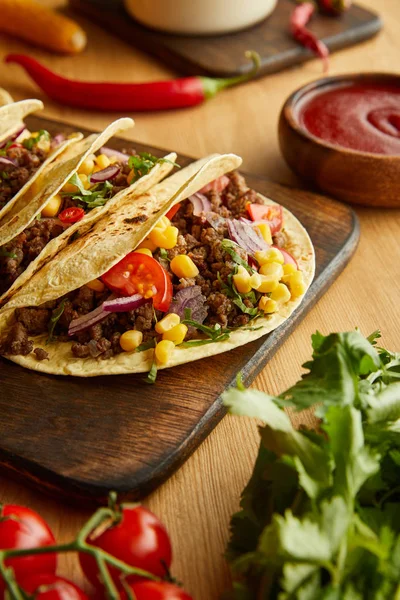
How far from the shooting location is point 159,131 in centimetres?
561

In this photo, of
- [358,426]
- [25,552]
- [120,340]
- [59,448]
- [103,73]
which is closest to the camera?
[25,552]

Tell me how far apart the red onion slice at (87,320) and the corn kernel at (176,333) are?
317 mm

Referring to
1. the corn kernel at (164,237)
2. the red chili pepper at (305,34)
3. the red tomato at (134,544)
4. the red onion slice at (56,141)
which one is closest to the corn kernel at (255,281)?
the corn kernel at (164,237)

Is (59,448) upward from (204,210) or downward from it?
downward

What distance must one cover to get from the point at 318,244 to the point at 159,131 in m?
2.01

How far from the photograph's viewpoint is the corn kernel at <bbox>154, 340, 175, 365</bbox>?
10.7 ft

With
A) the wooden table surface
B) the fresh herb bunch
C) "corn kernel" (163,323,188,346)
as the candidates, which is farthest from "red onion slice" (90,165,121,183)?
the fresh herb bunch

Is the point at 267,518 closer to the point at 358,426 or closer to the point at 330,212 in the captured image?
the point at 358,426

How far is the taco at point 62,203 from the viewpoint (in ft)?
11.8

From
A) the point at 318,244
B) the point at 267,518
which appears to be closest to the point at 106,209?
the point at 318,244

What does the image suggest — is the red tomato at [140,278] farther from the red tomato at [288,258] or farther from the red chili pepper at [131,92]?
the red chili pepper at [131,92]

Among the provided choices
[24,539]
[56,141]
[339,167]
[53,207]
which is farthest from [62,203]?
[24,539]

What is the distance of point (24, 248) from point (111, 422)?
1.17 m

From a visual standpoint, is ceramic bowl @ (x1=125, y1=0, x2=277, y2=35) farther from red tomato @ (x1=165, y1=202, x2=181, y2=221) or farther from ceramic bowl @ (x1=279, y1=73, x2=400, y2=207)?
red tomato @ (x1=165, y1=202, x2=181, y2=221)
